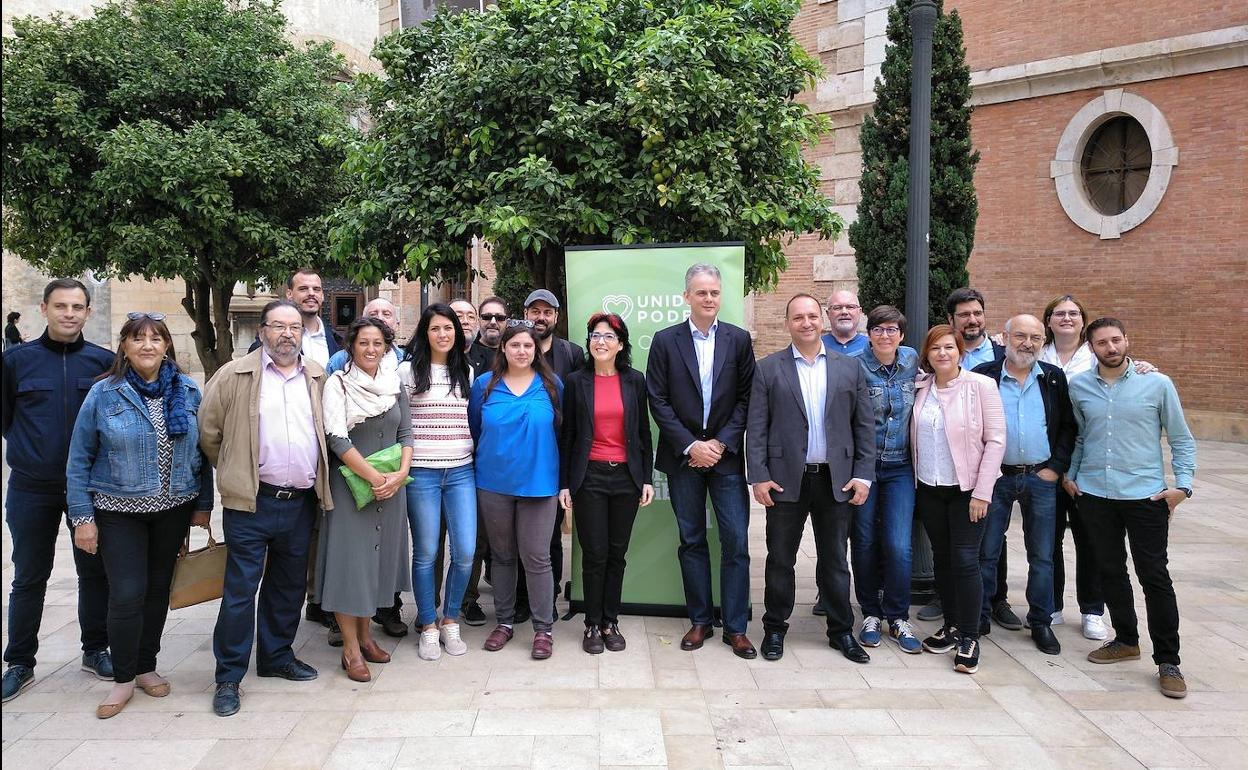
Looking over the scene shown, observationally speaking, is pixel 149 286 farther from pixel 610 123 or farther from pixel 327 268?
pixel 610 123

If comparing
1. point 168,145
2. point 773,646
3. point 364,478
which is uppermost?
point 168,145

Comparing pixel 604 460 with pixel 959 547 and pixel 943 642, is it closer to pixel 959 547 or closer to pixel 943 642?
pixel 959 547

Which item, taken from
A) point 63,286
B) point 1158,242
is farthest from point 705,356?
point 1158,242

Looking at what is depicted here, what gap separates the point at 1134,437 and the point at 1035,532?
0.84 m

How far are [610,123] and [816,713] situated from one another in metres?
4.44

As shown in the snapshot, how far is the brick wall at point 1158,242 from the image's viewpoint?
11.9m

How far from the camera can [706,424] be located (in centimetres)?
475

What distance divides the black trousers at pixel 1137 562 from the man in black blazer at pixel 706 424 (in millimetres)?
1920

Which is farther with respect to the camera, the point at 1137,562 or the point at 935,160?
the point at 935,160

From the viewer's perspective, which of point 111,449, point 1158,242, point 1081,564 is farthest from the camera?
point 1158,242

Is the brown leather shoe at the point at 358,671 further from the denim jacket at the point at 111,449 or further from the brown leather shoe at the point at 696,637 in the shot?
the brown leather shoe at the point at 696,637

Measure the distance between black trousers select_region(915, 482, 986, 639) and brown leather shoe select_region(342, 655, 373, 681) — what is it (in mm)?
3201

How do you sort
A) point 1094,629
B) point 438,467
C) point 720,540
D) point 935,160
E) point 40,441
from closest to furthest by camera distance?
point 40,441, point 438,467, point 720,540, point 1094,629, point 935,160

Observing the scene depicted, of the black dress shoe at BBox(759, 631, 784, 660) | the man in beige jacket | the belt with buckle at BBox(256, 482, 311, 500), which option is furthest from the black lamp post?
the belt with buckle at BBox(256, 482, 311, 500)
